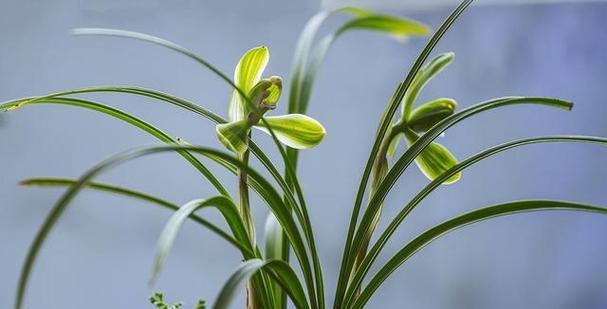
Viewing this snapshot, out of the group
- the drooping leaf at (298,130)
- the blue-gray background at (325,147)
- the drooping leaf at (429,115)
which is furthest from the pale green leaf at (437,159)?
the blue-gray background at (325,147)

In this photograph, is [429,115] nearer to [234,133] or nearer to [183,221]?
[234,133]

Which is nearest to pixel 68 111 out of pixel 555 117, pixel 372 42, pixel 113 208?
pixel 113 208

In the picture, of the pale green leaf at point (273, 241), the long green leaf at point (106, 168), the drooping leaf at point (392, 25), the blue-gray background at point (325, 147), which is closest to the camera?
the long green leaf at point (106, 168)

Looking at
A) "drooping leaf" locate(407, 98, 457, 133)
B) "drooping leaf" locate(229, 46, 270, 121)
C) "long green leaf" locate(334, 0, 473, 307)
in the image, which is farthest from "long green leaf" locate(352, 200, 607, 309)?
"drooping leaf" locate(229, 46, 270, 121)

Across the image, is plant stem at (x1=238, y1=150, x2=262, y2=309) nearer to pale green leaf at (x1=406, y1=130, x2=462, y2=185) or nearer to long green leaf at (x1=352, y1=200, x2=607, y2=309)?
long green leaf at (x1=352, y1=200, x2=607, y2=309)

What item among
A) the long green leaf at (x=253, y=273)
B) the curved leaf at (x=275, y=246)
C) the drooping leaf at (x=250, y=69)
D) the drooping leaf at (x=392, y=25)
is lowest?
the long green leaf at (x=253, y=273)

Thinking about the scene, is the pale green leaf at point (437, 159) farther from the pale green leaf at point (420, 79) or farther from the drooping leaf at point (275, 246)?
the drooping leaf at point (275, 246)
